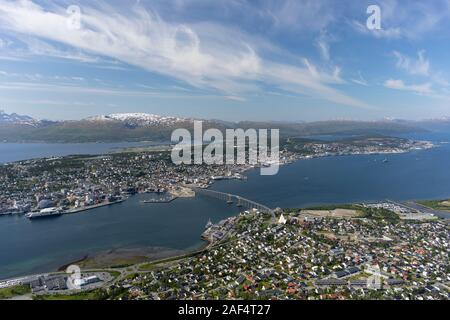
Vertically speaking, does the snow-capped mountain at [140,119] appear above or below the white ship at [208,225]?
above

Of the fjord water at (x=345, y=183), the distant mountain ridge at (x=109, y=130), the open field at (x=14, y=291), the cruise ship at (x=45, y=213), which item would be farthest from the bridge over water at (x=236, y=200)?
the distant mountain ridge at (x=109, y=130)

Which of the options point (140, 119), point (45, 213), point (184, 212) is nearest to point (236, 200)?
point (184, 212)

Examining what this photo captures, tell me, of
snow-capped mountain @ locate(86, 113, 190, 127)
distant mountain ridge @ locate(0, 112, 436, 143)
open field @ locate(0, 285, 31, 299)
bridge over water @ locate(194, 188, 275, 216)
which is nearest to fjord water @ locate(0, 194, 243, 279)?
bridge over water @ locate(194, 188, 275, 216)

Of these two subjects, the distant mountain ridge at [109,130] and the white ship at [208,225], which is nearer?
the white ship at [208,225]

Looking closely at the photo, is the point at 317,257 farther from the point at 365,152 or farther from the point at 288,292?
the point at 365,152

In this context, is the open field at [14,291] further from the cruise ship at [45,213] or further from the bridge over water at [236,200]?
the bridge over water at [236,200]
